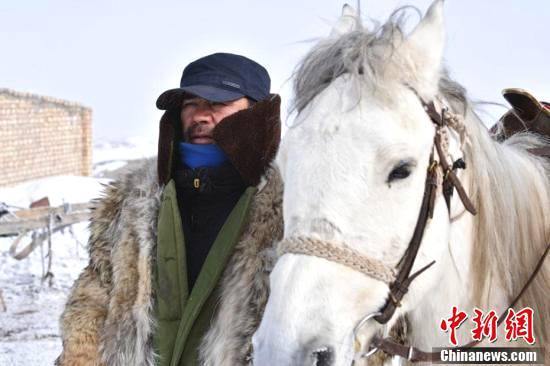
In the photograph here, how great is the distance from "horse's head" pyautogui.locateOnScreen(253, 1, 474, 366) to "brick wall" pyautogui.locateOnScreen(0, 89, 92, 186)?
15.3 metres

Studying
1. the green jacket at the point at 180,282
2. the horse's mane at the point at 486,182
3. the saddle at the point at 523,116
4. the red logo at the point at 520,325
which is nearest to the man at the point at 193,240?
the green jacket at the point at 180,282

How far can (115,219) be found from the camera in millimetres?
2314

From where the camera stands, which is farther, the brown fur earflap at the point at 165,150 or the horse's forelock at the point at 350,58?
the brown fur earflap at the point at 165,150

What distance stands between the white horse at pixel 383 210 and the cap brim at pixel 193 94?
0.52m

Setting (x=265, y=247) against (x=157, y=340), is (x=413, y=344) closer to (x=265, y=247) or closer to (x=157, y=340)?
(x=265, y=247)

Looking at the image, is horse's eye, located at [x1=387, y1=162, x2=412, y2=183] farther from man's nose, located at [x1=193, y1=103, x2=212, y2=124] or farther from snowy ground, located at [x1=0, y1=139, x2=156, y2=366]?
snowy ground, located at [x1=0, y1=139, x2=156, y2=366]

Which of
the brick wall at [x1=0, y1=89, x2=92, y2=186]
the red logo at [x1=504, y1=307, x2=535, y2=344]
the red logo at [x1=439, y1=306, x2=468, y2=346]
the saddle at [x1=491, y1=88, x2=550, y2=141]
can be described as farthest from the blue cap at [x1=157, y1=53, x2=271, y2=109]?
the brick wall at [x1=0, y1=89, x2=92, y2=186]

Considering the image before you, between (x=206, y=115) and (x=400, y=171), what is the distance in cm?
102

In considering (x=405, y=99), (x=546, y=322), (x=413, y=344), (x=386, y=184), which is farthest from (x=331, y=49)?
(x=546, y=322)

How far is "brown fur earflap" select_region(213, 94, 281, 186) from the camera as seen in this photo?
2.12 meters

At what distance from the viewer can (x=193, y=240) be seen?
87.3 inches

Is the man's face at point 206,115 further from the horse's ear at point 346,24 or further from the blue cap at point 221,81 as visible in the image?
the horse's ear at point 346,24

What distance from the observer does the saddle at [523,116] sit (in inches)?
92.9

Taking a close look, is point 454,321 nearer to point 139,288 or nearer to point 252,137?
point 252,137
